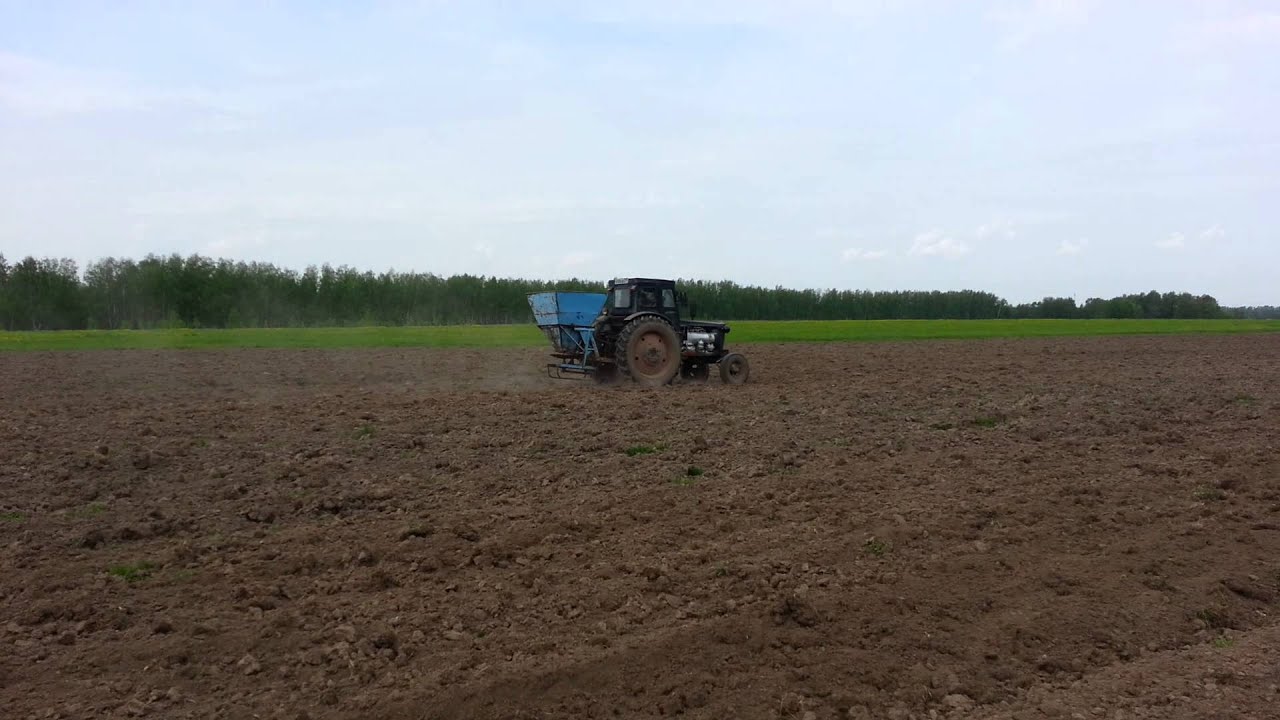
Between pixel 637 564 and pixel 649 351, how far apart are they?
425 inches

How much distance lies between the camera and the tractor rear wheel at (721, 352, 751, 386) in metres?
18.3

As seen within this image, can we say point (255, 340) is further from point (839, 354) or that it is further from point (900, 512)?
point (900, 512)

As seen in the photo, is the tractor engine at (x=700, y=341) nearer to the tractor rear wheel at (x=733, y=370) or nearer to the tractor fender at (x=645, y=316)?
the tractor rear wheel at (x=733, y=370)

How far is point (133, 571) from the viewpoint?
632 centimetres

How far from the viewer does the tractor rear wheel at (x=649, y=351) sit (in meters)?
17.0

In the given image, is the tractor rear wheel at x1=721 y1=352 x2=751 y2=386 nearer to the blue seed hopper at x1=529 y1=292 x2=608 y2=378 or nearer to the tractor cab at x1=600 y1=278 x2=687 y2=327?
the tractor cab at x1=600 y1=278 x2=687 y2=327

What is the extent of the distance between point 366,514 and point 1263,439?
10.2m

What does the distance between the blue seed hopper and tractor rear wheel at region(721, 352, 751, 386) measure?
2.55 m

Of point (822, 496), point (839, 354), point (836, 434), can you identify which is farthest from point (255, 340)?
point (822, 496)

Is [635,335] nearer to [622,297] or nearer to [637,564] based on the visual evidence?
[622,297]

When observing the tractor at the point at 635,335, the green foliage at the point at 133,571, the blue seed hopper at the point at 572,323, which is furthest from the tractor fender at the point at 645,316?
the green foliage at the point at 133,571

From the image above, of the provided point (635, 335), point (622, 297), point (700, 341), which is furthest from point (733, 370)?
point (622, 297)

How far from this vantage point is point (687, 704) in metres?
4.69

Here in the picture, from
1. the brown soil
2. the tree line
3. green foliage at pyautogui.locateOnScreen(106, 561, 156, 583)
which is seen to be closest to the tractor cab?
the brown soil
